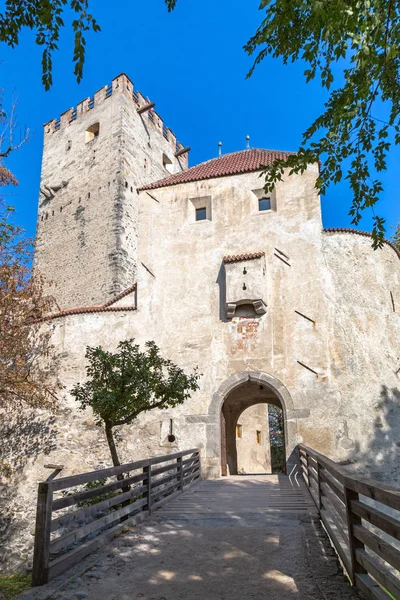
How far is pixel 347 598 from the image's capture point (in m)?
3.28

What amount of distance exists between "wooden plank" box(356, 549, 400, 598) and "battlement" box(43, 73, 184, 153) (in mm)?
24144

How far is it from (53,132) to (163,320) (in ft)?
59.3

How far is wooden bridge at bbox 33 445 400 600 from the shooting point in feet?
10.9

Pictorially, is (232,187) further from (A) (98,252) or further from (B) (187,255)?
(A) (98,252)

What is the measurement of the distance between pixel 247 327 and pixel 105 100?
56.7 ft

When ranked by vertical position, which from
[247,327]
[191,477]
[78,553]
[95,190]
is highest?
[95,190]

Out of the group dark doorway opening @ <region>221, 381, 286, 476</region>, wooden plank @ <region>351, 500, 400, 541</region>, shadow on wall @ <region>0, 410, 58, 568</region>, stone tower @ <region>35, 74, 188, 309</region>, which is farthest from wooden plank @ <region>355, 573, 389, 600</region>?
stone tower @ <region>35, 74, 188, 309</region>

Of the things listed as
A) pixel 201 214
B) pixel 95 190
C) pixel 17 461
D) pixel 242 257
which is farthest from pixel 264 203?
pixel 95 190

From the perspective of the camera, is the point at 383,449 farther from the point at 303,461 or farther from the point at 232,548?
the point at 232,548

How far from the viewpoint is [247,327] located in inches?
492

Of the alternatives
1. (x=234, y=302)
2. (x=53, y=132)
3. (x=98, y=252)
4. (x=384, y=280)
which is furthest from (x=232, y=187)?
(x=53, y=132)

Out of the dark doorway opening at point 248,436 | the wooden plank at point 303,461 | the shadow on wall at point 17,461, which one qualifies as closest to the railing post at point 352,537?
the wooden plank at point 303,461

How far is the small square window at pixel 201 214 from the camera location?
47.0ft

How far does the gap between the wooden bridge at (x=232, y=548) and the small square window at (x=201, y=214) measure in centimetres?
922
